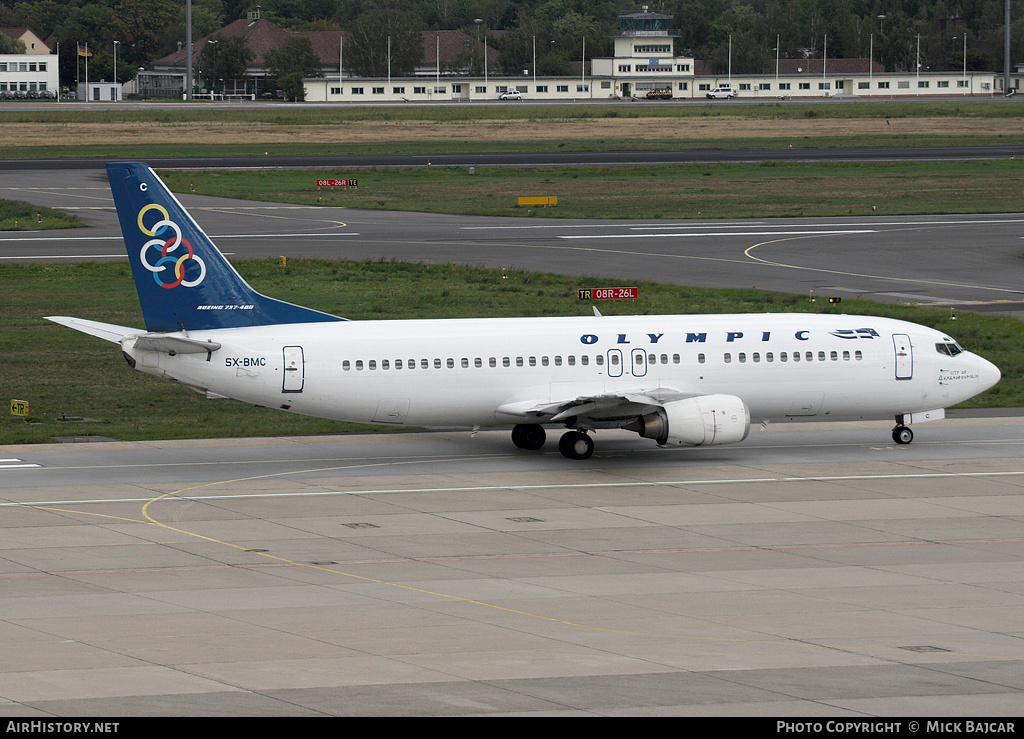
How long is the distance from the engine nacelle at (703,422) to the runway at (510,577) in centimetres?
112

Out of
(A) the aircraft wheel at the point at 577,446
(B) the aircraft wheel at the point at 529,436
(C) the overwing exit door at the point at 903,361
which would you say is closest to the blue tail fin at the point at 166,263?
(B) the aircraft wheel at the point at 529,436

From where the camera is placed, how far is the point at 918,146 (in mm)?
141375

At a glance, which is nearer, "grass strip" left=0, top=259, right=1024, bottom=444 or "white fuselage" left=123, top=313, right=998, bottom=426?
"white fuselage" left=123, top=313, right=998, bottom=426

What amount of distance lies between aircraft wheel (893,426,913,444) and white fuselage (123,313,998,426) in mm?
792

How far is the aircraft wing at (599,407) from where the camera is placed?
37.7 m

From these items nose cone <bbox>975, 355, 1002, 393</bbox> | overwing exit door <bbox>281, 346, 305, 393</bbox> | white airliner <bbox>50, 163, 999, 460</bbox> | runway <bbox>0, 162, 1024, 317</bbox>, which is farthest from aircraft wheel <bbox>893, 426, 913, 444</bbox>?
runway <bbox>0, 162, 1024, 317</bbox>

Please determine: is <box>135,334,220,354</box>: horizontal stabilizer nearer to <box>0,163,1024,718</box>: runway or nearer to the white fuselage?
the white fuselage

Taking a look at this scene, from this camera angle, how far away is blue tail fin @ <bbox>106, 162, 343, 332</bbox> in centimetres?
3794

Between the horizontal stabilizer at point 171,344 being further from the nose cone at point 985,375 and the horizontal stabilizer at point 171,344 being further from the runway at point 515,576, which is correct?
the nose cone at point 985,375

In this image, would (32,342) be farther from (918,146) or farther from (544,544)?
(918,146)

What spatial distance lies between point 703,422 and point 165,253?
15.2 m

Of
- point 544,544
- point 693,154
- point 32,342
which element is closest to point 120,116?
point 693,154

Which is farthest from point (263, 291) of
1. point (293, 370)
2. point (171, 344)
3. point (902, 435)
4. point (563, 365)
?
point (902, 435)
